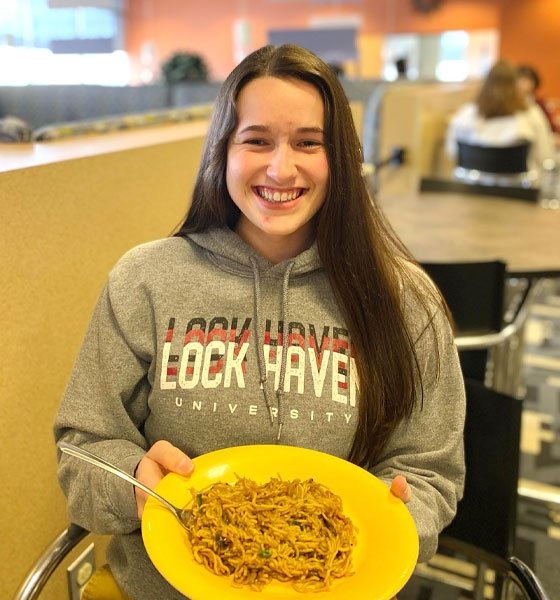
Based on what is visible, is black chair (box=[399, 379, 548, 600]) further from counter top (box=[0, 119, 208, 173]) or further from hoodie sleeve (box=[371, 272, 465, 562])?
counter top (box=[0, 119, 208, 173])

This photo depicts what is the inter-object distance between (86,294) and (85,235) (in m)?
0.13

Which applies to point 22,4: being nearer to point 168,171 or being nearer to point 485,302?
point 168,171

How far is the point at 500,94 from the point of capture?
14.8 feet

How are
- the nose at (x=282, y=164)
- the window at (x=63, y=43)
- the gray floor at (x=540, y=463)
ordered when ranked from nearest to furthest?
the nose at (x=282, y=164), the gray floor at (x=540, y=463), the window at (x=63, y=43)

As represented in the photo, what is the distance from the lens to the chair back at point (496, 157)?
435 cm

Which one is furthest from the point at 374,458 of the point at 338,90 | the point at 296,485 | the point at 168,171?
the point at 168,171

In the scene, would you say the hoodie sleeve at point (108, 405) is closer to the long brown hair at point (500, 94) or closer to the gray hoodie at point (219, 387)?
the gray hoodie at point (219, 387)

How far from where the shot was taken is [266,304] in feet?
3.63

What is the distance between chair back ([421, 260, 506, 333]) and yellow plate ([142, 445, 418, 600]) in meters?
0.85

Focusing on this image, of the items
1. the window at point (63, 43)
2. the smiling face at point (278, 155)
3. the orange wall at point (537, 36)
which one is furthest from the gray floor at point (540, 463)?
the orange wall at point (537, 36)

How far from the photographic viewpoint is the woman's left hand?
2.96ft

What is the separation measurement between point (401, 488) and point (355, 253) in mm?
383

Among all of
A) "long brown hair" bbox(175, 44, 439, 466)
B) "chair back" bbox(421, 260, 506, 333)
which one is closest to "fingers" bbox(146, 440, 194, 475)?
"long brown hair" bbox(175, 44, 439, 466)

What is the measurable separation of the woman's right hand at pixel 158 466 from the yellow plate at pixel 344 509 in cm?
2
